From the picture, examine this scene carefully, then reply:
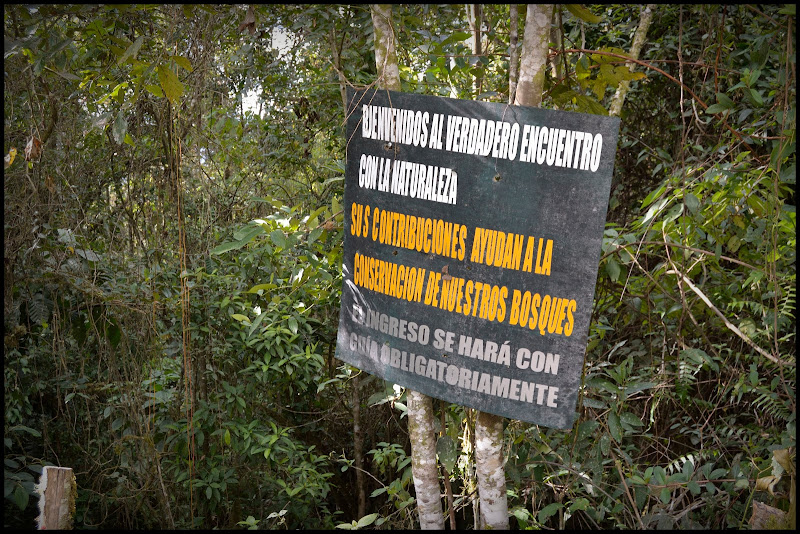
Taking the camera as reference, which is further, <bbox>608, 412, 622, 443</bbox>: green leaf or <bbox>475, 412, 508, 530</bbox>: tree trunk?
<bbox>608, 412, 622, 443</bbox>: green leaf

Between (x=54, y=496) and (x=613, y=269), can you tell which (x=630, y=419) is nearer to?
(x=613, y=269)

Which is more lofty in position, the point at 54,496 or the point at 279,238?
→ the point at 279,238

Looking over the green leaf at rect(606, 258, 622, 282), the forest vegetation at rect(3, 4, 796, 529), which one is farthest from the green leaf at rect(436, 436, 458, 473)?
the green leaf at rect(606, 258, 622, 282)

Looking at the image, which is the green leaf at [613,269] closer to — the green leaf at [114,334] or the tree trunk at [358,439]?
the tree trunk at [358,439]

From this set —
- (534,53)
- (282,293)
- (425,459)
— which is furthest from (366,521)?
(534,53)

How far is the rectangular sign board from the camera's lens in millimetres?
1532

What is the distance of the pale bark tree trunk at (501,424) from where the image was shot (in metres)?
1.65

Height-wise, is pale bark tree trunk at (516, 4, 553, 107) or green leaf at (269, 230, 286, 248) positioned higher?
pale bark tree trunk at (516, 4, 553, 107)

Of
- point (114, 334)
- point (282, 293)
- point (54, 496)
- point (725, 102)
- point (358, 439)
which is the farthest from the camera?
point (358, 439)

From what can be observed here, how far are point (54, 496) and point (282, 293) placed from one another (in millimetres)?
1350

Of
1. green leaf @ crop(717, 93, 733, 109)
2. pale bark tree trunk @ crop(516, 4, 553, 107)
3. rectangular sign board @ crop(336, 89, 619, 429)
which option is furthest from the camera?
green leaf @ crop(717, 93, 733, 109)

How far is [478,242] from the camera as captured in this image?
1647 mm

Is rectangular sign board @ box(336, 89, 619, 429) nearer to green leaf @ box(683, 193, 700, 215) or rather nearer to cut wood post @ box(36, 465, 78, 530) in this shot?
green leaf @ box(683, 193, 700, 215)

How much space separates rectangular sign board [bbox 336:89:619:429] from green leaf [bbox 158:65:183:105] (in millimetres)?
648
